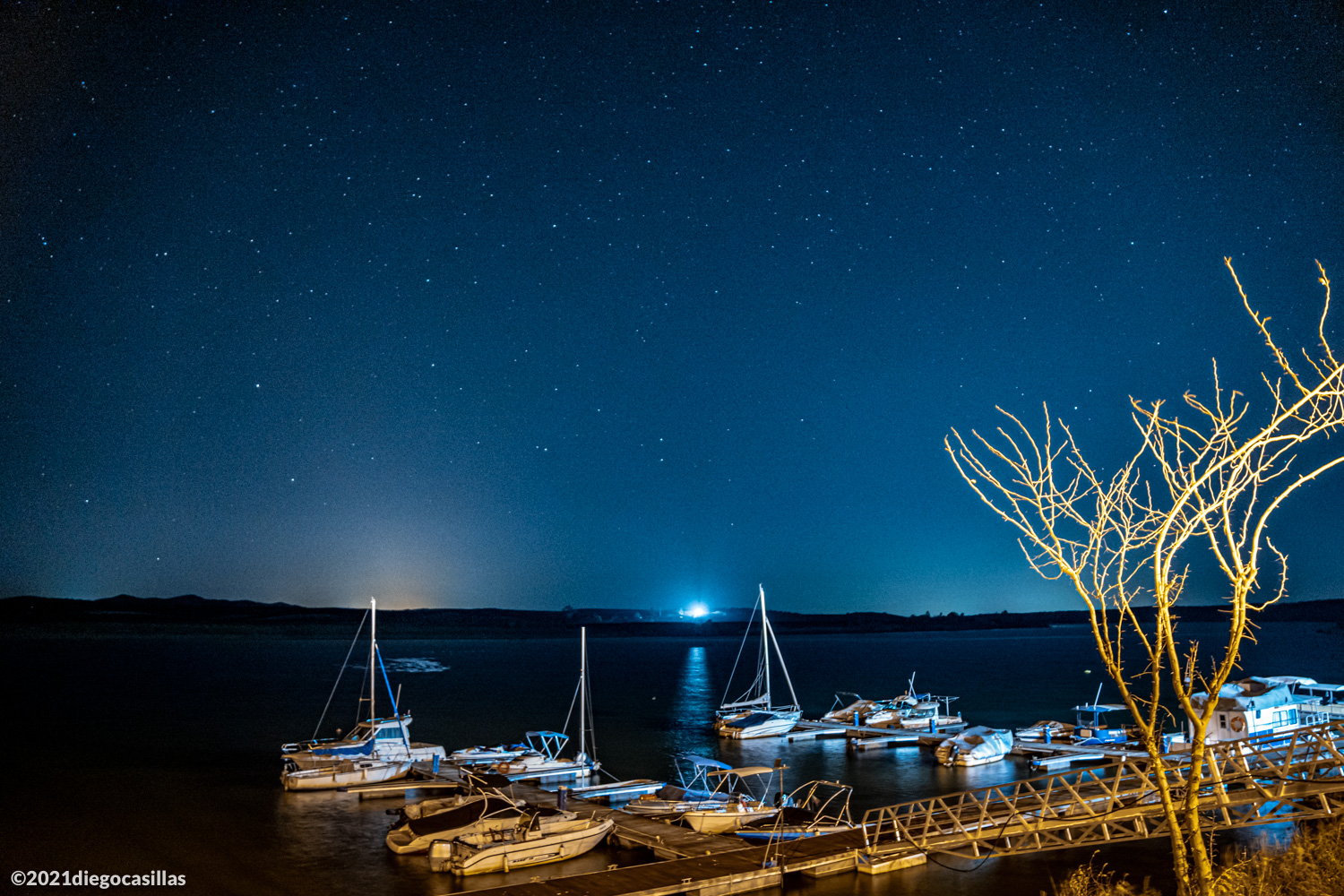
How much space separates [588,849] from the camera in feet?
92.1

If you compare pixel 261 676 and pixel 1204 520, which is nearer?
pixel 1204 520

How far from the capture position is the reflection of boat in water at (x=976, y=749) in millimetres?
47844

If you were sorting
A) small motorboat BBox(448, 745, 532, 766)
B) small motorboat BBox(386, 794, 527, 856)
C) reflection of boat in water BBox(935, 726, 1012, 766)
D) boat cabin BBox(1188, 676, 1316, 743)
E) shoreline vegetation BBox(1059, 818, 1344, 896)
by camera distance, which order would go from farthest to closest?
reflection of boat in water BBox(935, 726, 1012, 766) < small motorboat BBox(448, 745, 532, 766) < boat cabin BBox(1188, 676, 1316, 743) < small motorboat BBox(386, 794, 527, 856) < shoreline vegetation BBox(1059, 818, 1344, 896)

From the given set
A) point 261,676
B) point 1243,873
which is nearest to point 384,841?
point 1243,873

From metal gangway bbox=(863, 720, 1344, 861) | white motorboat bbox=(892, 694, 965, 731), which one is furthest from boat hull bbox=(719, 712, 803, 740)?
metal gangway bbox=(863, 720, 1344, 861)

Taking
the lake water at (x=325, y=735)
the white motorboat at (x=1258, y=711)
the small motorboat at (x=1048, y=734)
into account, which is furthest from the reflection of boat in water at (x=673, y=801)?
the small motorboat at (x=1048, y=734)

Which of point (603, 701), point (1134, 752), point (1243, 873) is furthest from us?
point (603, 701)

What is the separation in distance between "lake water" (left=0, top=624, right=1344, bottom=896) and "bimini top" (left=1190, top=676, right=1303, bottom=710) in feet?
31.1

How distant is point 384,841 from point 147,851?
28.3 ft

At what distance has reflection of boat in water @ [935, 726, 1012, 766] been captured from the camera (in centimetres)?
4784

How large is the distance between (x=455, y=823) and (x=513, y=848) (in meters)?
2.55

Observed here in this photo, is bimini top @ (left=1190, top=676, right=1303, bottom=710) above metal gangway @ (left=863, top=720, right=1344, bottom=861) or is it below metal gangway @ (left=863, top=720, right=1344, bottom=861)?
below

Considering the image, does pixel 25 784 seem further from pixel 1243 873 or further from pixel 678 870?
pixel 1243 873

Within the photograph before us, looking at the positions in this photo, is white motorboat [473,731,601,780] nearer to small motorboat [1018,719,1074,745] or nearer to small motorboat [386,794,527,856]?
small motorboat [386,794,527,856]
